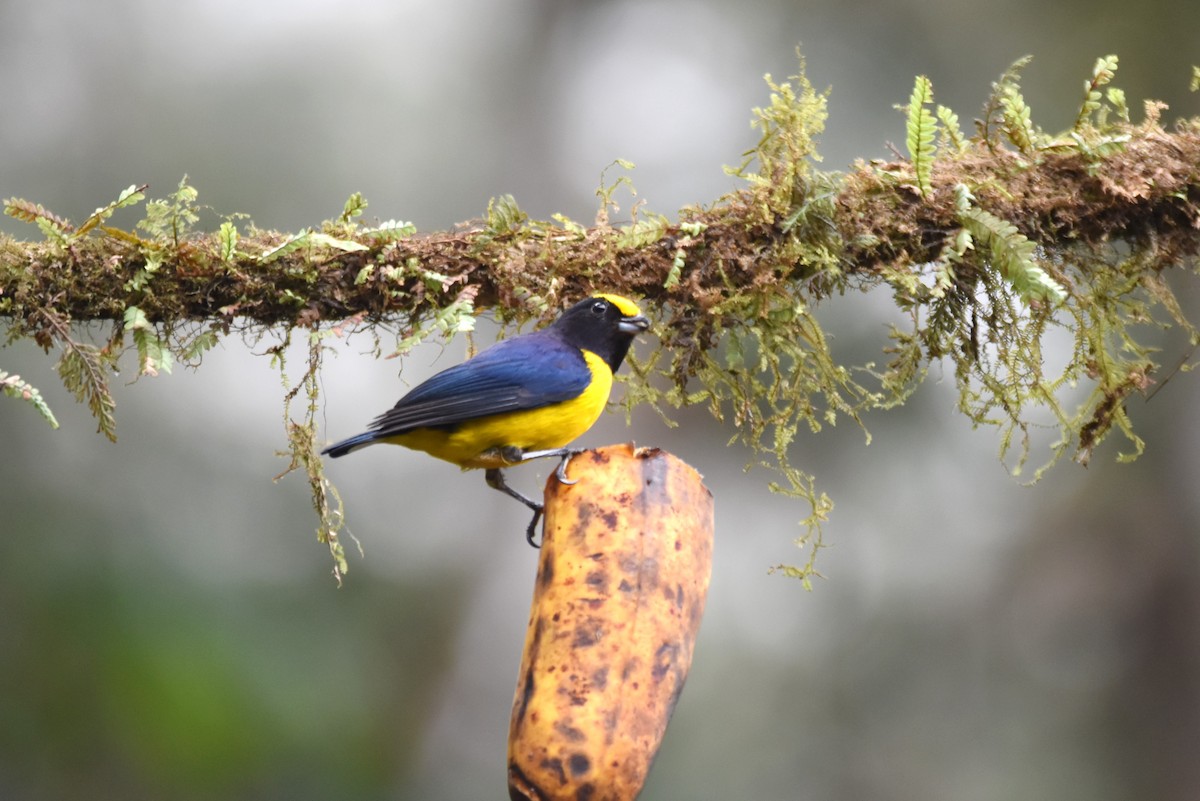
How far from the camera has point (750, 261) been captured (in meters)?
3.34

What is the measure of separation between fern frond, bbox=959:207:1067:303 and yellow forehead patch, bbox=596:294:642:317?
0.86 metres

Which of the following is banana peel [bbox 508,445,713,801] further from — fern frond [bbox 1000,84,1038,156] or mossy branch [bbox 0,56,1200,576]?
fern frond [bbox 1000,84,1038,156]

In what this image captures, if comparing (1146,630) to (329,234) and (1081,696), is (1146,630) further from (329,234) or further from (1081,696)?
(329,234)

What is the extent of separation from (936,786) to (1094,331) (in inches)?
169

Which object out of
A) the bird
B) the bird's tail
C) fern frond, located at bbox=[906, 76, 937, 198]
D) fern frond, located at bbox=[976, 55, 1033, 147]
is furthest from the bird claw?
fern frond, located at bbox=[976, 55, 1033, 147]

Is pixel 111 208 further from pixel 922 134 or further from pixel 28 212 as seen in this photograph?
pixel 922 134

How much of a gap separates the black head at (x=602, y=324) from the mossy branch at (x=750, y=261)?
0.26 feet

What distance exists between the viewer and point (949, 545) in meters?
7.16

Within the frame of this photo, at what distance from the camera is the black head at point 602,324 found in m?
3.36

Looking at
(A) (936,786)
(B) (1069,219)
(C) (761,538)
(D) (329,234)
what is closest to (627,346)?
(D) (329,234)

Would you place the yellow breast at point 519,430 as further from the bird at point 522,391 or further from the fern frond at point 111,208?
the fern frond at point 111,208

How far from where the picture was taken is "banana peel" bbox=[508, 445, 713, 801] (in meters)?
2.43

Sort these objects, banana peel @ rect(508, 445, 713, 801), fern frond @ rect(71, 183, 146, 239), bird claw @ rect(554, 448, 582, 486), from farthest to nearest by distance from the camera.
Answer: fern frond @ rect(71, 183, 146, 239), bird claw @ rect(554, 448, 582, 486), banana peel @ rect(508, 445, 713, 801)

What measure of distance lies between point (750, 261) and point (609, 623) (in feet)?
3.92
